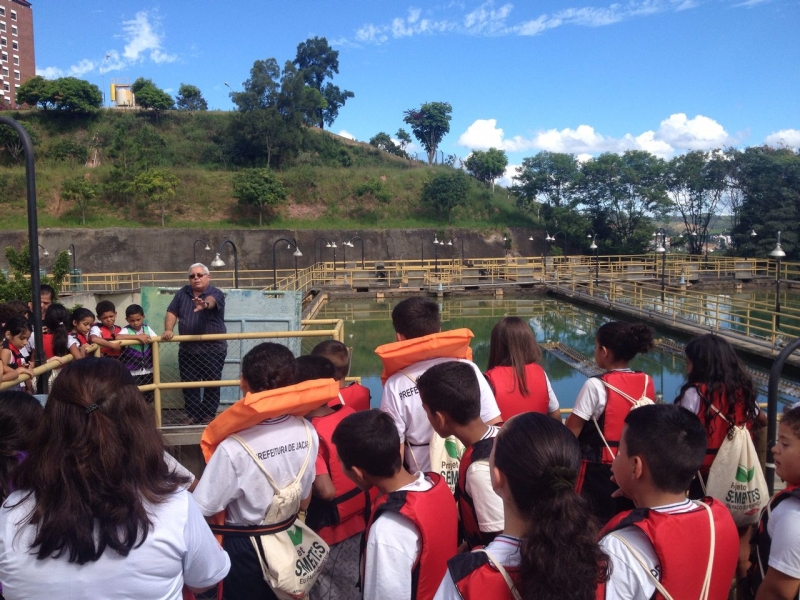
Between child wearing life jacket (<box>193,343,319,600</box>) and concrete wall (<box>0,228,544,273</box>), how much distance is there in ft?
93.1

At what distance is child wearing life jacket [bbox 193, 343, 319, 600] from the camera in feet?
6.58

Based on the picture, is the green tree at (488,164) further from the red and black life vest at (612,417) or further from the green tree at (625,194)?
the red and black life vest at (612,417)

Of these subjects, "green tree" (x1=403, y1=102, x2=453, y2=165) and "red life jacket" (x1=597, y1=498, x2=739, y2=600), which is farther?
"green tree" (x1=403, y1=102, x2=453, y2=165)

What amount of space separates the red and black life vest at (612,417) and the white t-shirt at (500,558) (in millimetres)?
1390

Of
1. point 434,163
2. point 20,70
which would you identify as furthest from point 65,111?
point 434,163

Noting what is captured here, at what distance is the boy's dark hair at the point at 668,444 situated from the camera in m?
1.65

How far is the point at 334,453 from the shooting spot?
94.1 inches

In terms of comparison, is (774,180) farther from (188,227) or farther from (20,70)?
(20,70)

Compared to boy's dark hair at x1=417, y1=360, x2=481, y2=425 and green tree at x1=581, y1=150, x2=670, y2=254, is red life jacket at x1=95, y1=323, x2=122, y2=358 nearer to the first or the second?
boy's dark hair at x1=417, y1=360, x2=481, y2=425

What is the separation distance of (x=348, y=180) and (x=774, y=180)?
24.6m

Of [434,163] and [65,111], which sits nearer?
[65,111]

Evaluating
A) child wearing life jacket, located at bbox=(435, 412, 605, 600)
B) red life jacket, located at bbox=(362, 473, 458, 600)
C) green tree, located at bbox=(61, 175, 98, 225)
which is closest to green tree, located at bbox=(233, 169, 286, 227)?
green tree, located at bbox=(61, 175, 98, 225)

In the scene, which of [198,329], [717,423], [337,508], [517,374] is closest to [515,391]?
[517,374]

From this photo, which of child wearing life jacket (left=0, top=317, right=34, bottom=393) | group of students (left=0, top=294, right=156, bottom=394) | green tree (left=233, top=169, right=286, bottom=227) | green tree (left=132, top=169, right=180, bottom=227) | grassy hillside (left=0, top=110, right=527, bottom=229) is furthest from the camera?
green tree (left=233, top=169, right=286, bottom=227)
